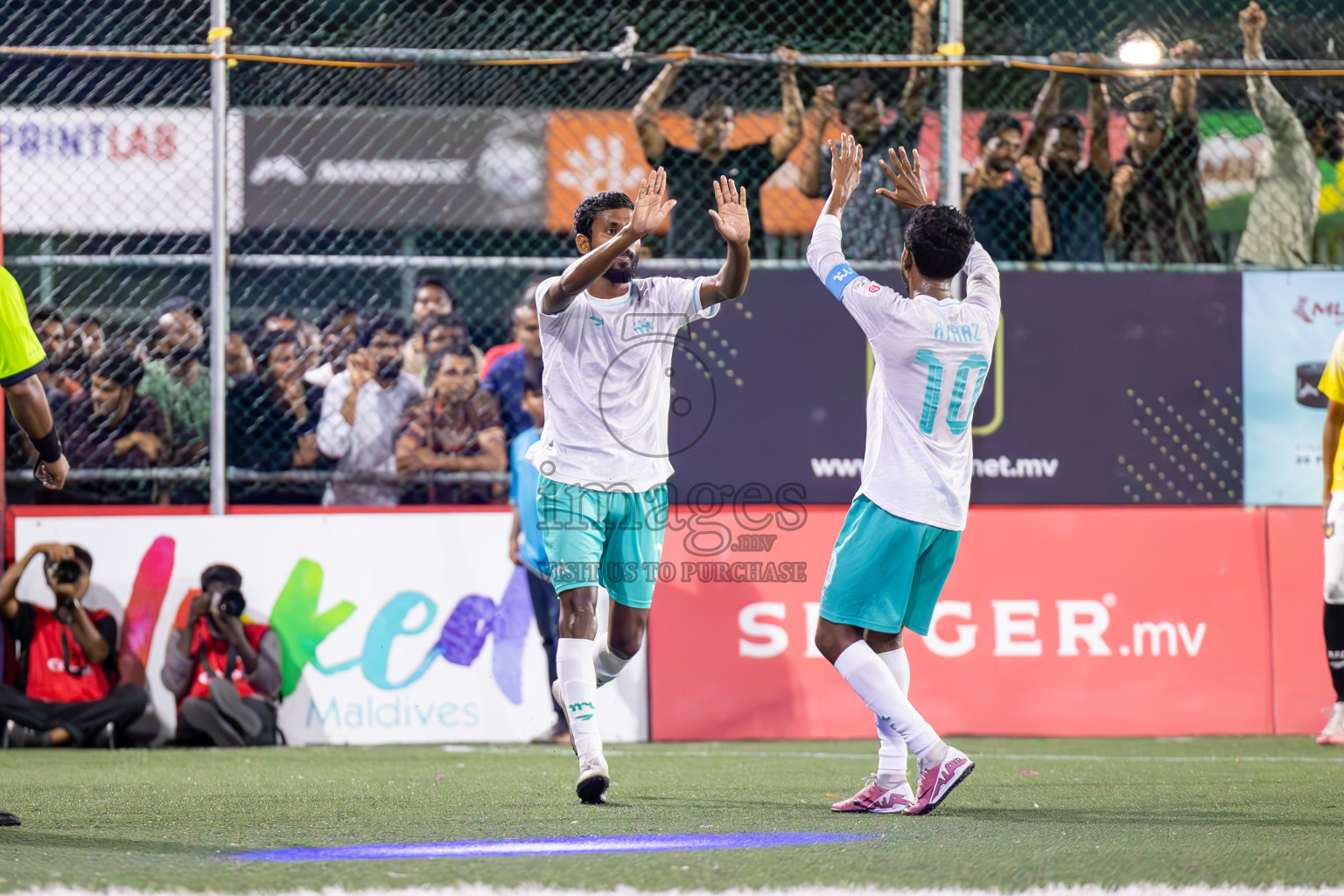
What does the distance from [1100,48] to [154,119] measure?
534 cm

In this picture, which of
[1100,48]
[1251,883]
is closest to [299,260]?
[1100,48]

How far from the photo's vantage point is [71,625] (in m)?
7.64

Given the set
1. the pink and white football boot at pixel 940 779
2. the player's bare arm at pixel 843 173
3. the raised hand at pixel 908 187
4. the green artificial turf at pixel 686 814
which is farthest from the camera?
the raised hand at pixel 908 187

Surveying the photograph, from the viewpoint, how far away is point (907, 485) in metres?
4.67

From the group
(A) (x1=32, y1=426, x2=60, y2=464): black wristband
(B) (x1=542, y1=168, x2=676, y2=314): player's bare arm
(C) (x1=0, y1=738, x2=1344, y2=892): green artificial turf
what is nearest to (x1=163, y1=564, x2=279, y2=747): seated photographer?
(C) (x1=0, y1=738, x2=1344, y2=892): green artificial turf

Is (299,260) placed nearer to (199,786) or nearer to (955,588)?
(199,786)

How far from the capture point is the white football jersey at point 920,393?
15.3 ft


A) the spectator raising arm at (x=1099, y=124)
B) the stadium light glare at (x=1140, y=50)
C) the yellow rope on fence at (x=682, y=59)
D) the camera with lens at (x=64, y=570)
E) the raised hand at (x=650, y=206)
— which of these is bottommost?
the camera with lens at (x=64, y=570)

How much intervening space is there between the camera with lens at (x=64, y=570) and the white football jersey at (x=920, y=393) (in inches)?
188

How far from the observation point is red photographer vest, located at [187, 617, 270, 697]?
7.68 m

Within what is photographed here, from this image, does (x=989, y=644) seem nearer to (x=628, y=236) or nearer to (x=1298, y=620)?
(x=1298, y=620)

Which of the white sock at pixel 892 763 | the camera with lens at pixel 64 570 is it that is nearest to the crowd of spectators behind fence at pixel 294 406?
the camera with lens at pixel 64 570

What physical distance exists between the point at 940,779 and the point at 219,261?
198 inches

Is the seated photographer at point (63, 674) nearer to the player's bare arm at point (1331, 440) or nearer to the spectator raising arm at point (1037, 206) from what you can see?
the spectator raising arm at point (1037, 206)
